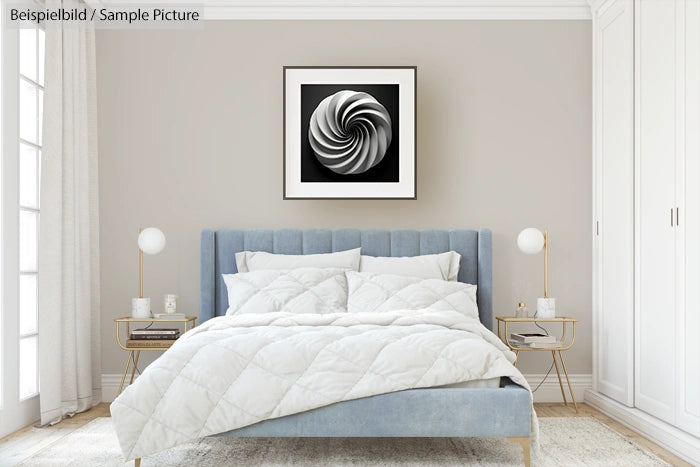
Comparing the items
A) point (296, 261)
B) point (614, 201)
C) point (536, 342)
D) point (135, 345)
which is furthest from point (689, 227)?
point (135, 345)

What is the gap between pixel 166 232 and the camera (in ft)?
15.9

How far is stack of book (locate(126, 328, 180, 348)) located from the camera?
430 cm

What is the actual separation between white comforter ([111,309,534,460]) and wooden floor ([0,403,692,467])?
90 centimetres

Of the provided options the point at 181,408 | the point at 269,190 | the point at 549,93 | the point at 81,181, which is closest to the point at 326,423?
the point at 181,408

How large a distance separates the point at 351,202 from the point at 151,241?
1422 millimetres

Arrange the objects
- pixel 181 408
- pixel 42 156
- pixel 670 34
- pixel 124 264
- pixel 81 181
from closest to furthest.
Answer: pixel 181 408
pixel 670 34
pixel 42 156
pixel 81 181
pixel 124 264

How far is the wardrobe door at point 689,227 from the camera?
3.38 m

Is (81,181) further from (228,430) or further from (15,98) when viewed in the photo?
(228,430)

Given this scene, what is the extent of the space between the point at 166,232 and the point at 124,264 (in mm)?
378

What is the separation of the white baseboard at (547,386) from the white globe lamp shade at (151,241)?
1006 millimetres

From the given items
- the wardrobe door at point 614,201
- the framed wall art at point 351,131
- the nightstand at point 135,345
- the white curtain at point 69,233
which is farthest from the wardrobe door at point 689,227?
the white curtain at point 69,233

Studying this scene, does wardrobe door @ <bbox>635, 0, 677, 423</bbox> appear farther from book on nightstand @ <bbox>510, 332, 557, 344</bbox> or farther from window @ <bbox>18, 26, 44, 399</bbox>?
window @ <bbox>18, 26, 44, 399</bbox>

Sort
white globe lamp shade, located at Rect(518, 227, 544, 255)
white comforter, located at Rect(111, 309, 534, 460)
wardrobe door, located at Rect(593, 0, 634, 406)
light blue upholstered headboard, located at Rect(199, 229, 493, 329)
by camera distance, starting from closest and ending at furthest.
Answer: white comforter, located at Rect(111, 309, 534, 460), wardrobe door, located at Rect(593, 0, 634, 406), white globe lamp shade, located at Rect(518, 227, 544, 255), light blue upholstered headboard, located at Rect(199, 229, 493, 329)

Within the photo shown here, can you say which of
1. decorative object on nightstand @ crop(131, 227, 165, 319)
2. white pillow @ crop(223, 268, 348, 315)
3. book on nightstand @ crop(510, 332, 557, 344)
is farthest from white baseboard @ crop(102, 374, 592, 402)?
white pillow @ crop(223, 268, 348, 315)
